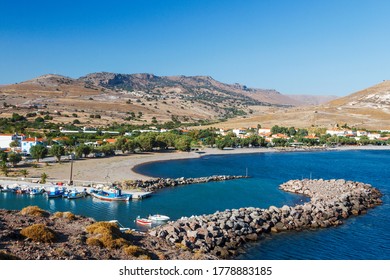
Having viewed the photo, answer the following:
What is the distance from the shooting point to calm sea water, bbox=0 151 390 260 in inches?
A: 1030

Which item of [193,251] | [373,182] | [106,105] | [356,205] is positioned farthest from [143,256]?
[106,105]

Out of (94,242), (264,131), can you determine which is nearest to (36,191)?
(94,242)

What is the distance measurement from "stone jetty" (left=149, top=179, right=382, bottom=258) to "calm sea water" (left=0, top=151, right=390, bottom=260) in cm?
100

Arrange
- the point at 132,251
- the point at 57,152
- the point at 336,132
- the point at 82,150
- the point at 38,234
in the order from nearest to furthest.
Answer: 1. the point at 38,234
2. the point at 132,251
3. the point at 57,152
4. the point at 82,150
5. the point at 336,132

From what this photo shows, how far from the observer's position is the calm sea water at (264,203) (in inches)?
1030

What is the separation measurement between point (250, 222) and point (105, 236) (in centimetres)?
1336

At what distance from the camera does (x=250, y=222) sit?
29.2 meters

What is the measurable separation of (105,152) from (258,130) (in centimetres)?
7649

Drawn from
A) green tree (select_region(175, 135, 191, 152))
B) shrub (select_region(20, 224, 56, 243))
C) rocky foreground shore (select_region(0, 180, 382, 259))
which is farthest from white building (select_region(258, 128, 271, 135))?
shrub (select_region(20, 224, 56, 243))

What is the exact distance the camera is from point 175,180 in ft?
165

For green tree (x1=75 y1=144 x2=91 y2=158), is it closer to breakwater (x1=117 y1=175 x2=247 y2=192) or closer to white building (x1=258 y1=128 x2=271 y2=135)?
breakwater (x1=117 y1=175 x2=247 y2=192)

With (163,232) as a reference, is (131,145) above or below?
above

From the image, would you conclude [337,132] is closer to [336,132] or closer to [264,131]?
[336,132]

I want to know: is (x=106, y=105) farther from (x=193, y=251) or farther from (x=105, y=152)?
(x=193, y=251)
